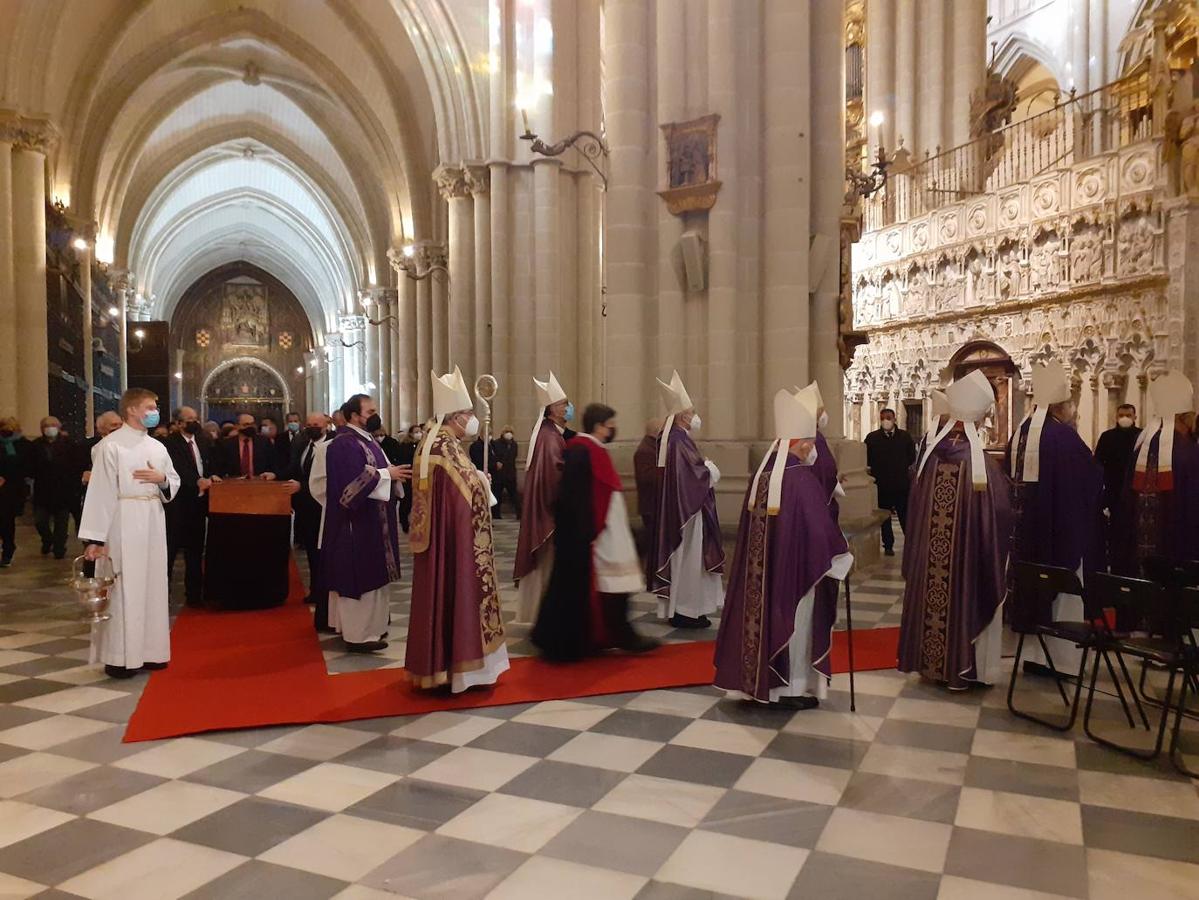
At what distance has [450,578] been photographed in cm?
501

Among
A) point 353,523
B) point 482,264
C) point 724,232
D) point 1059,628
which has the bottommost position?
point 1059,628

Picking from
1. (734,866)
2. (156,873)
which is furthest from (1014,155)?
(156,873)

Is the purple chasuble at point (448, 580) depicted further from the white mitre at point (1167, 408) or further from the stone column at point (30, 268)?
the stone column at point (30, 268)

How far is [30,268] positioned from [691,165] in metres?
12.5

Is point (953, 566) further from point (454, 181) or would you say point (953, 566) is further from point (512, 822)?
point (454, 181)

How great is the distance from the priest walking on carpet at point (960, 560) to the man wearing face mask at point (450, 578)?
8.34 ft

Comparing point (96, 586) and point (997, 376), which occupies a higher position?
point (997, 376)

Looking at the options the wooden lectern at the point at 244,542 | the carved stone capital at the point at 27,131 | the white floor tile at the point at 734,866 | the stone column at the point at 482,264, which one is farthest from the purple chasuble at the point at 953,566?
the carved stone capital at the point at 27,131

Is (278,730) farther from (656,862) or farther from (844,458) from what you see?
(844,458)

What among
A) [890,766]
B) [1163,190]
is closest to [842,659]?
[890,766]

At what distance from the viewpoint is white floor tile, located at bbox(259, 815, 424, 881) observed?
3.11m

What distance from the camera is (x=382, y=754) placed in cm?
420

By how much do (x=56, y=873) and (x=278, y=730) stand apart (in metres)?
1.51

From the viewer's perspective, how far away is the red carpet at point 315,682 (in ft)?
15.7
